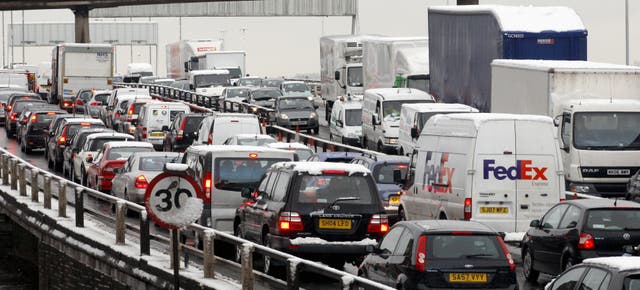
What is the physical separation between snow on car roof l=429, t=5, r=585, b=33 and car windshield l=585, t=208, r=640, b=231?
17.6 metres

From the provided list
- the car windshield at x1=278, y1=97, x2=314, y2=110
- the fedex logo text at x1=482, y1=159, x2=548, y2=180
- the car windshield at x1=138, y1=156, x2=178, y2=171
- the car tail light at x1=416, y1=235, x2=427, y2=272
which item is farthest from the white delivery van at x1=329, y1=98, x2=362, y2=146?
the car tail light at x1=416, y1=235, x2=427, y2=272

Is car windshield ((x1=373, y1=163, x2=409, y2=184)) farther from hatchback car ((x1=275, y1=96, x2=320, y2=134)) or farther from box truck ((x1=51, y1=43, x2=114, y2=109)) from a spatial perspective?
box truck ((x1=51, y1=43, x2=114, y2=109))

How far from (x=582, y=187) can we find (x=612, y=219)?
1075 cm

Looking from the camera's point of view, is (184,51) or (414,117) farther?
(184,51)

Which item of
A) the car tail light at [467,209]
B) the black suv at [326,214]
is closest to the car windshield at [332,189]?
the black suv at [326,214]

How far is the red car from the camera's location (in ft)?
124

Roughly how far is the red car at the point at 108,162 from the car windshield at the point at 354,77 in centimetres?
3044

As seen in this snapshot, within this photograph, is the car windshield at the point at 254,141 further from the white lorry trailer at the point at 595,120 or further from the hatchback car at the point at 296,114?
the hatchback car at the point at 296,114

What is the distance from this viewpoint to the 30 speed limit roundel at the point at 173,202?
1761 cm

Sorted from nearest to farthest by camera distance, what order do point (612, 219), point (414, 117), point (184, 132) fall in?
point (612, 219), point (414, 117), point (184, 132)

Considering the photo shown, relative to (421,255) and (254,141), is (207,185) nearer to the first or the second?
(421,255)

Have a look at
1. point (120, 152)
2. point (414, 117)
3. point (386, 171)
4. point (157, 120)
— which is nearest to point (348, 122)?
point (157, 120)

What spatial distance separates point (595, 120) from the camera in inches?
1281

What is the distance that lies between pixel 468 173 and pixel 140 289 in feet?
17.8
